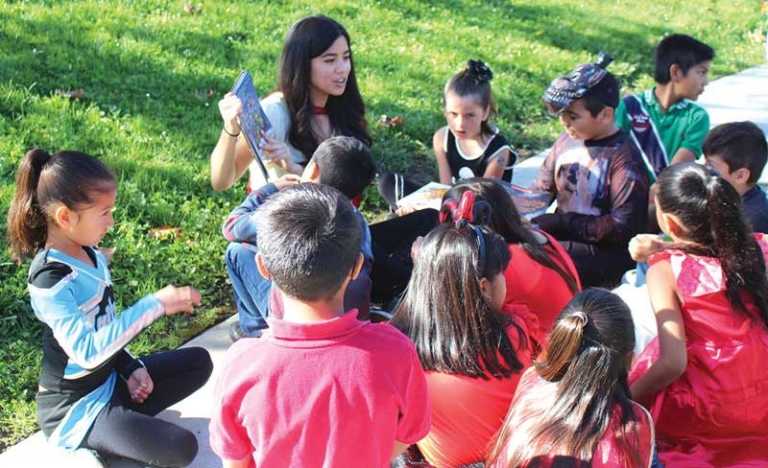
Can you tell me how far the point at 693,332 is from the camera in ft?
9.62

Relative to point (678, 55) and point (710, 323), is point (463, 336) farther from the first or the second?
point (678, 55)

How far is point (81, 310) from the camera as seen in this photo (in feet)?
9.50

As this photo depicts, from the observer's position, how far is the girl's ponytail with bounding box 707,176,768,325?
286 cm

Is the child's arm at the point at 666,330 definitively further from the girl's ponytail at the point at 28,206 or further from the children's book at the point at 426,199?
the girl's ponytail at the point at 28,206

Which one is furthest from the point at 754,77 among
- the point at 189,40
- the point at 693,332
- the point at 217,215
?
the point at 693,332

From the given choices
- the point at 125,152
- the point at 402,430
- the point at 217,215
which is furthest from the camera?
the point at 125,152

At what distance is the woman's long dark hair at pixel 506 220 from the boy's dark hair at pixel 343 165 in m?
0.41

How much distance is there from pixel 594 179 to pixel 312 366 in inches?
101

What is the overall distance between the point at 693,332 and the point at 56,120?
3.97 metres

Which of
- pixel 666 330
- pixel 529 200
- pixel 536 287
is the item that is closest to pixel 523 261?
pixel 536 287

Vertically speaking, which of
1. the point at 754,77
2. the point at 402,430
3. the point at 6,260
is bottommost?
the point at 754,77

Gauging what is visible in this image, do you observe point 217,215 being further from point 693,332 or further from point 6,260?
point 693,332

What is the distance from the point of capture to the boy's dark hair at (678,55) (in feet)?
15.6

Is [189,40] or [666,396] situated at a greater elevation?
[189,40]
